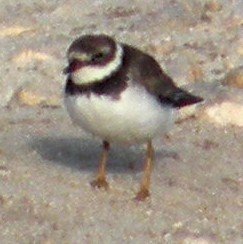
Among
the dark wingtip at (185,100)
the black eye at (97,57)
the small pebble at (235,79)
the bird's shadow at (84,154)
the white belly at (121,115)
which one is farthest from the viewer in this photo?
the small pebble at (235,79)

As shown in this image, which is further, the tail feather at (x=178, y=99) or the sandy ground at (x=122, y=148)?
the tail feather at (x=178, y=99)

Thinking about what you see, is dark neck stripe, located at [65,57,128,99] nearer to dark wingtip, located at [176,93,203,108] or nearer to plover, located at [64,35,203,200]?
plover, located at [64,35,203,200]

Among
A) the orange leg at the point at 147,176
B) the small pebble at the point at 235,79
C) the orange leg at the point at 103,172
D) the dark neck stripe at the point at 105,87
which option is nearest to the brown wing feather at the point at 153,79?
the dark neck stripe at the point at 105,87

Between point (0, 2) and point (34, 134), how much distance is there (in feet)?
8.94

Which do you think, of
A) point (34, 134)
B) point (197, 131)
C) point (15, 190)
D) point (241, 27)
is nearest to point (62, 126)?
point (34, 134)

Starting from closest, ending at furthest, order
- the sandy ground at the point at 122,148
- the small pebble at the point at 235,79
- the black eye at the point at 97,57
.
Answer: the sandy ground at the point at 122,148
the black eye at the point at 97,57
the small pebble at the point at 235,79

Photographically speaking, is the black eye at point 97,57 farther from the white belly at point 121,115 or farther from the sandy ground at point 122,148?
the sandy ground at point 122,148

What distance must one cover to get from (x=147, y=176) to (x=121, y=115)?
0.61m

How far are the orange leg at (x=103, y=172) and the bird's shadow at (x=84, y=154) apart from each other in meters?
Result: 0.23

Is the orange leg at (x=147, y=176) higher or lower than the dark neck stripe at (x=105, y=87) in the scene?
Answer: lower

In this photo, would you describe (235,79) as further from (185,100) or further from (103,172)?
(103,172)

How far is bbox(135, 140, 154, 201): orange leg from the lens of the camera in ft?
25.0

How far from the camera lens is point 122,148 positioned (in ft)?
28.8

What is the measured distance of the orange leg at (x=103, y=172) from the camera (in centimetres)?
780
